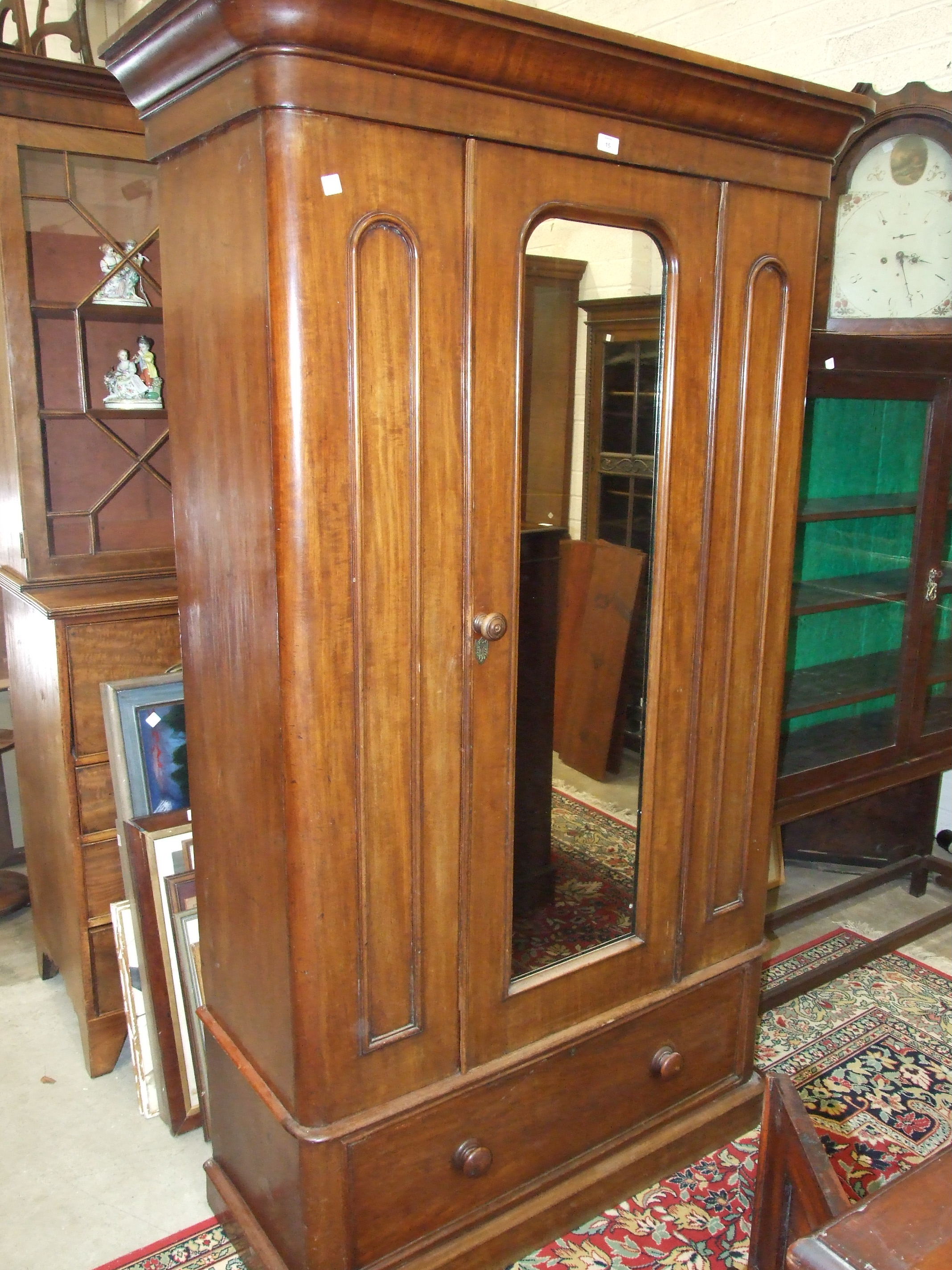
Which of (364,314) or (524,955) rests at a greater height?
(364,314)

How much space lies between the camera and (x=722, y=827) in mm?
1766

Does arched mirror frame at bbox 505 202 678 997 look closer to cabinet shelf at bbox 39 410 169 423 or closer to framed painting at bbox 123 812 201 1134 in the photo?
framed painting at bbox 123 812 201 1134

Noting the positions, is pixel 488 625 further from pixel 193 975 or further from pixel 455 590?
pixel 193 975

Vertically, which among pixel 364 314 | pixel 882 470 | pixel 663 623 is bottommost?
pixel 663 623

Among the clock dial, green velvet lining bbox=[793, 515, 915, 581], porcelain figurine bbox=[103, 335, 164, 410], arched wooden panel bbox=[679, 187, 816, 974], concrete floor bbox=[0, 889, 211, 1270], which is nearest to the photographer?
arched wooden panel bbox=[679, 187, 816, 974]

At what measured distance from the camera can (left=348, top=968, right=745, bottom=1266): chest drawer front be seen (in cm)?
146

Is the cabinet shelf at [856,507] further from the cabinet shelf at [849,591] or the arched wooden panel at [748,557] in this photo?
the arched wooden panel at [748,557]

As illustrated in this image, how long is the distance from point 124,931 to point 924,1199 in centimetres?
163

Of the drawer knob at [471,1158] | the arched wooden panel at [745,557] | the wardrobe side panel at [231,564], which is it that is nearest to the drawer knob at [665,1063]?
the arched wooden panel at [745,557]

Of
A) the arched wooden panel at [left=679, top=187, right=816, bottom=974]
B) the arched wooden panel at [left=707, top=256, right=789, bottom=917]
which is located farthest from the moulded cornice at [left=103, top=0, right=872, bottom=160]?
the arched wooden panel at [left=707, top=256, right=789, bottom=917]

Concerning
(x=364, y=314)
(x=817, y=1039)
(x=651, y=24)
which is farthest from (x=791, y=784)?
(x=651, y=24)

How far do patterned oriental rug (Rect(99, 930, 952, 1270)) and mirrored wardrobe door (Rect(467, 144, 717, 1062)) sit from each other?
1.33 feet

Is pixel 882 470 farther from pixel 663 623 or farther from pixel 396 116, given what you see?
pixel 396 116

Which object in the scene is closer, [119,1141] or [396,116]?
[396,116]
